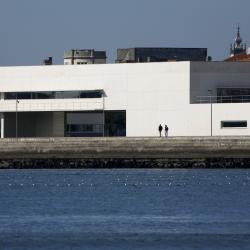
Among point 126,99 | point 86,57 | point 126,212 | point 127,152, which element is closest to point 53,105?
point 126,99

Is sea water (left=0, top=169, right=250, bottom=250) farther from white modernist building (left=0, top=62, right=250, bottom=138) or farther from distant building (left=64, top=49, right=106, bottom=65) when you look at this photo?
distant building (left=64, top=49, right=106, bottom=65)

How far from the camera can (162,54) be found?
142m

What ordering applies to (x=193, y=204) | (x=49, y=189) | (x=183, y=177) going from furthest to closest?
(x=183, y=177), (x=49, y=189), (x=193, y=204)

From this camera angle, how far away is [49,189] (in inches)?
3342

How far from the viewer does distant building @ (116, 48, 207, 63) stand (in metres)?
137

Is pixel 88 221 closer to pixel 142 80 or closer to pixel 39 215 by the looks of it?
pixel 39 215

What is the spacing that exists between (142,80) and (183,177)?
2379 centimetres

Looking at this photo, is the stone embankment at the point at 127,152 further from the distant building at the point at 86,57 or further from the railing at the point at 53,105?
the distant building at the point at 86,57

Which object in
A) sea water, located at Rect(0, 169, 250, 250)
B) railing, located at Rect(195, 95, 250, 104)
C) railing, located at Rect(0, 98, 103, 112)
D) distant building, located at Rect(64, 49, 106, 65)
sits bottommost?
sea water, located at Rect(0, 169, 250, 250)

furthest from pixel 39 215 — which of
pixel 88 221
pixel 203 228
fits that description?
pixel 203 228

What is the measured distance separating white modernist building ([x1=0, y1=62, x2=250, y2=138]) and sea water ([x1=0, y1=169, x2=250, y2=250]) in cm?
1563

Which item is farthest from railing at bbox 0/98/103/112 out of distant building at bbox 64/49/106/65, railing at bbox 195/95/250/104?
distant building at bbox 64/49/106/65

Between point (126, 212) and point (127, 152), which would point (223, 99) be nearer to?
point (127, 152)

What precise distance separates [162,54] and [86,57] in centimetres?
683
